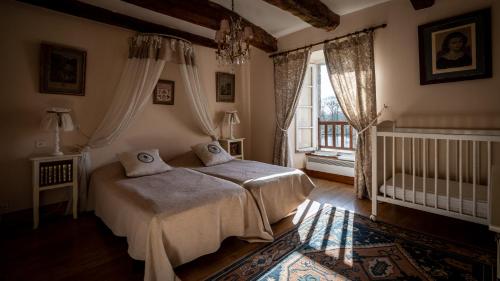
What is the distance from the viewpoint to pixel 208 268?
6.12 feet

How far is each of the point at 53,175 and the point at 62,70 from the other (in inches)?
49.7

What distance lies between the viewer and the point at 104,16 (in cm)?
302

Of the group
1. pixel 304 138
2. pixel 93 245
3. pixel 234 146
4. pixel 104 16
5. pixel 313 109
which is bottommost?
pixel 93 245

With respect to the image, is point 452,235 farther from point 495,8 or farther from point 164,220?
point 164,220

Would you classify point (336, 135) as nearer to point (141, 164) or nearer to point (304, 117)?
point (304, 117)

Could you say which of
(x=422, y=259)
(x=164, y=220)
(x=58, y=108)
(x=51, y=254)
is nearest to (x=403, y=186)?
(x=422, y=259)

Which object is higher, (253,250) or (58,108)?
(58,108)

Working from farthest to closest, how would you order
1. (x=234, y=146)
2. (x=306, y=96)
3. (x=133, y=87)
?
(x=306, y=96)
(x=234, y=146)
(x=133, y=87)

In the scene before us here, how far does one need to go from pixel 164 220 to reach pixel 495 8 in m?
3.78

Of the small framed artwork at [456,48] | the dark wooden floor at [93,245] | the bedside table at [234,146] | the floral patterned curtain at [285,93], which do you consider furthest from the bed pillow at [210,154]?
the small framed artwork at [456,48]

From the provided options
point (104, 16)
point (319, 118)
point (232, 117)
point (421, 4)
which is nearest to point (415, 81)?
point (421, 4)

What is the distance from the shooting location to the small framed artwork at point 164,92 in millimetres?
3662

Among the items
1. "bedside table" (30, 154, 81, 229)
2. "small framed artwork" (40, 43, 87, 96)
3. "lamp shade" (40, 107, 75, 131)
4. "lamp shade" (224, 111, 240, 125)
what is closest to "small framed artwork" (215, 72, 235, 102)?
"lamp shade" (224, 111, 240, 125)

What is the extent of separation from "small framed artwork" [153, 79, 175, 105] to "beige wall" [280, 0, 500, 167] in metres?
2.76
